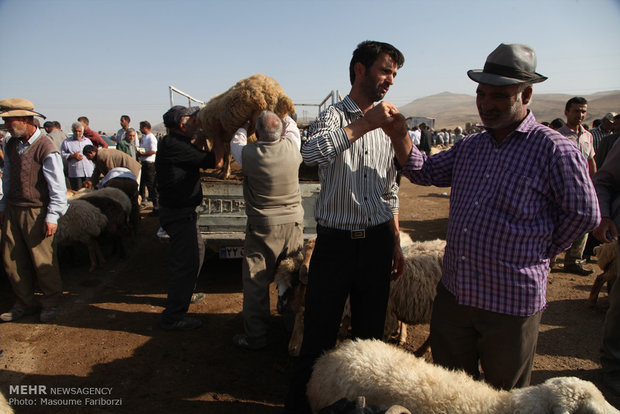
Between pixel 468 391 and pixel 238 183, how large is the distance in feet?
13.4

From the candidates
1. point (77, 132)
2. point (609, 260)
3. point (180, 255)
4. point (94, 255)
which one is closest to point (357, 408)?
point (180, 255)

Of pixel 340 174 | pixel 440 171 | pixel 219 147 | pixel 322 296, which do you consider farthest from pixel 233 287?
pixel 440 171

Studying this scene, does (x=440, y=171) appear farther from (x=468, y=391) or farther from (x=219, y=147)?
(x=219, y=147)

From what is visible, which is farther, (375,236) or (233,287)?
(233,287)

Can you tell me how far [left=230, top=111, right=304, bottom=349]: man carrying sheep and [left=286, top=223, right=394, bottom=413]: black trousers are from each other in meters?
1.45

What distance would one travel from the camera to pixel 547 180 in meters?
1.70

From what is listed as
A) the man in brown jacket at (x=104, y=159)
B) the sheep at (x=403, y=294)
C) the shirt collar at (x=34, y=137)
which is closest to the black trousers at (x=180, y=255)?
the sheep at (x=403, y=294)

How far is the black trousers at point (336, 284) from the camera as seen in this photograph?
226 cm

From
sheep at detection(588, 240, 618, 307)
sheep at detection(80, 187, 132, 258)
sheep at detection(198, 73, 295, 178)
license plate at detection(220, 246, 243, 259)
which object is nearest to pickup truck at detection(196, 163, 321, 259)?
license plate at detection(220, 246, 243, 259)

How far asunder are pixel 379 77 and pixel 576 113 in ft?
15.5

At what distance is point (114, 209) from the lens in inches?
252

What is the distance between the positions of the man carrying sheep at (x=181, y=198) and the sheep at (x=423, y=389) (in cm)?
253

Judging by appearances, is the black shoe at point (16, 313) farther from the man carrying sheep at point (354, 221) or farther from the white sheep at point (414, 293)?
the white sheep at point (414, 293)

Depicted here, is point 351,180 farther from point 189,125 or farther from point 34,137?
point 34,137
